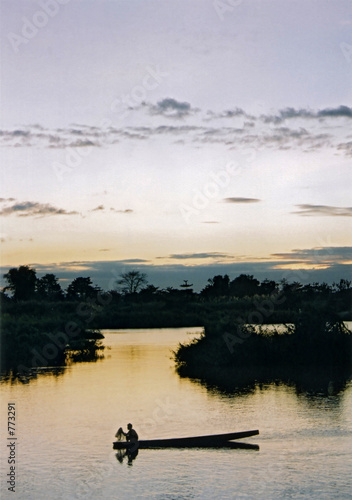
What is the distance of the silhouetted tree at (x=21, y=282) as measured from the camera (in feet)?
428

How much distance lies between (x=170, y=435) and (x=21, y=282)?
108623mm

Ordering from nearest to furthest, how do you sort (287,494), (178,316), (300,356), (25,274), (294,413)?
1. (287,494)
2. (294,413)
3. (300,356)
4. (178,316)
5. (25,274)

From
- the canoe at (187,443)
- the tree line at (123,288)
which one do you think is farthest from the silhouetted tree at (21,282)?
the canoe at (187,443)

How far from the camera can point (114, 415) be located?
33.3 m

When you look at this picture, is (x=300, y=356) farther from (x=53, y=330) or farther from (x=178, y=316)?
(x=178, y=316)

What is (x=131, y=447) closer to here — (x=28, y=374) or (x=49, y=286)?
(x=28, y=374)

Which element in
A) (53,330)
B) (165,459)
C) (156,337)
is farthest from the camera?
(156,337)

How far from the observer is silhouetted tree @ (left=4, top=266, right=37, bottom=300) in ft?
428

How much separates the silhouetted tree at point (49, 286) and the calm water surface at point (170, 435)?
4352 inches

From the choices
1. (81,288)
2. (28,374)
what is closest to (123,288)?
(81,288)

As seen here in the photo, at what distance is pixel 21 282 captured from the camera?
437 feet

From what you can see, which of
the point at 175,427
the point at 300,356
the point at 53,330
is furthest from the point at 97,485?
the point at 53,330

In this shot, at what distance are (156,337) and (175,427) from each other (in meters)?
50.3

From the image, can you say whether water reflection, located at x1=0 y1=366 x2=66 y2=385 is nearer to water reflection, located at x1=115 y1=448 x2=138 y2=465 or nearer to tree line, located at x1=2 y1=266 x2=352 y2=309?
water reflection, located at x1=115 y1=448 x2=138 y2=465
